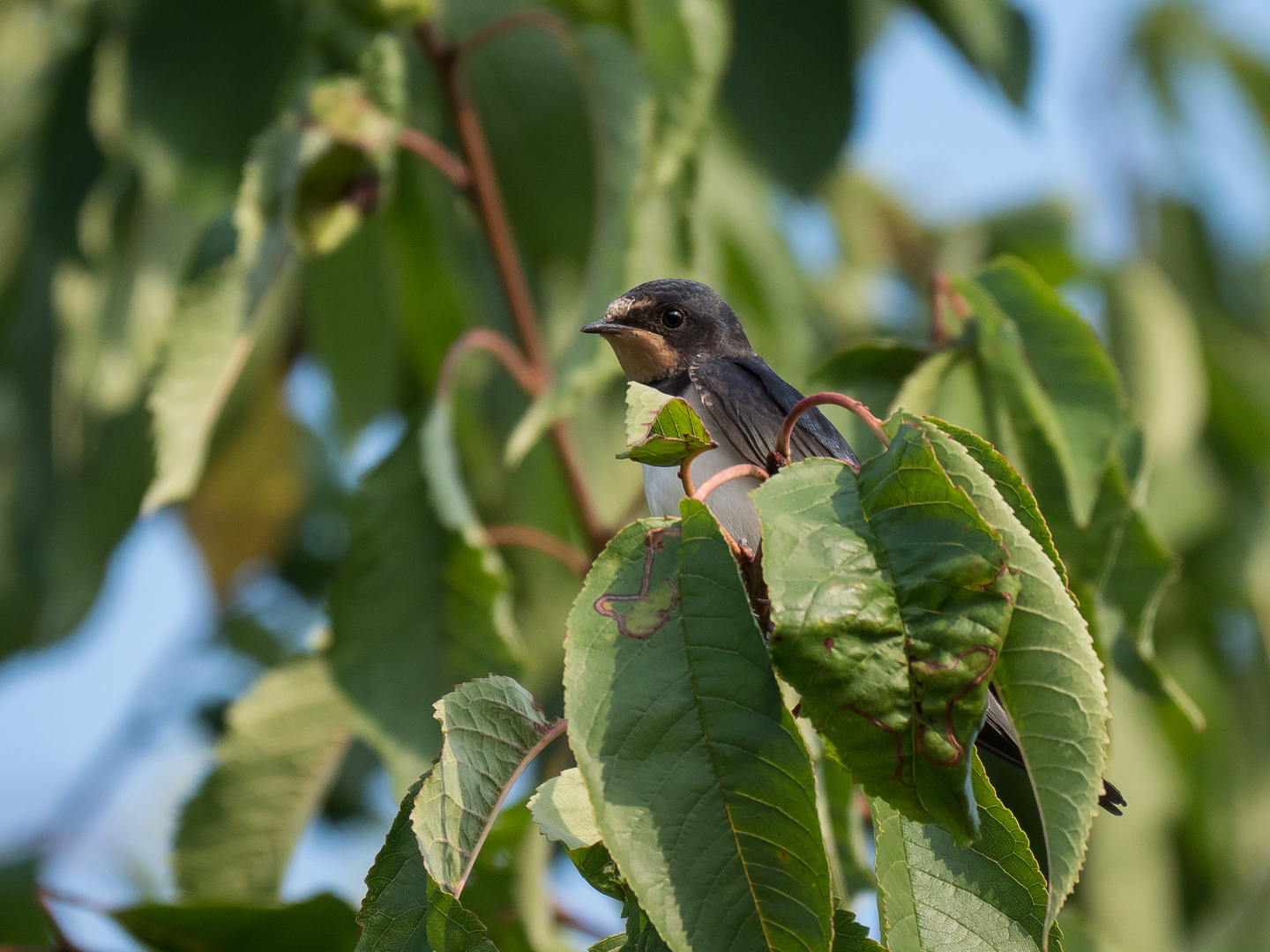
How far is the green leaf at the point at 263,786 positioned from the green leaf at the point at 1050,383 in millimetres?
1932

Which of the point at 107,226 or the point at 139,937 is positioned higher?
the point at 107,226

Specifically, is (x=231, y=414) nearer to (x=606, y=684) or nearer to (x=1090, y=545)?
(x=1090, y=545)

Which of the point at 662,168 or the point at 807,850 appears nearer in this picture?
the point at 807,850

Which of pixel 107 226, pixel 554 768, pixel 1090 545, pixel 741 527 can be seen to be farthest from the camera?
pixel 107 226

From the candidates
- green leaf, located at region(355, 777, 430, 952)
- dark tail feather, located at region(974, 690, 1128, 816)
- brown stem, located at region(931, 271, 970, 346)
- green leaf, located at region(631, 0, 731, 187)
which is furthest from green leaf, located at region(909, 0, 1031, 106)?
green leaf, located at region(355, 777, 430, 952)

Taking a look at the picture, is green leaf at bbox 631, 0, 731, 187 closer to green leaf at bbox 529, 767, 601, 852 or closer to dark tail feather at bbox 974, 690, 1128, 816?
dark tail feather at bbox 974, 690, 1128, 816

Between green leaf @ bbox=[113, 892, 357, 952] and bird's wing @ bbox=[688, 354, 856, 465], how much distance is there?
1389 millimetres

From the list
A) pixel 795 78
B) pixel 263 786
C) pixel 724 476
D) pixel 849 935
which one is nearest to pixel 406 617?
pixel 263 786

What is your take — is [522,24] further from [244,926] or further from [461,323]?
[244,926]

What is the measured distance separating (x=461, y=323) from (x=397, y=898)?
295 centimetres

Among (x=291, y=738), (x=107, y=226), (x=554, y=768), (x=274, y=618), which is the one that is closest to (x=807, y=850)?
(x=554, y=768)

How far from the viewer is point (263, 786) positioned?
345 cm

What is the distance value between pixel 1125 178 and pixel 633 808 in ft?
23.2

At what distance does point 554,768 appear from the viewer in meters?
3.34
